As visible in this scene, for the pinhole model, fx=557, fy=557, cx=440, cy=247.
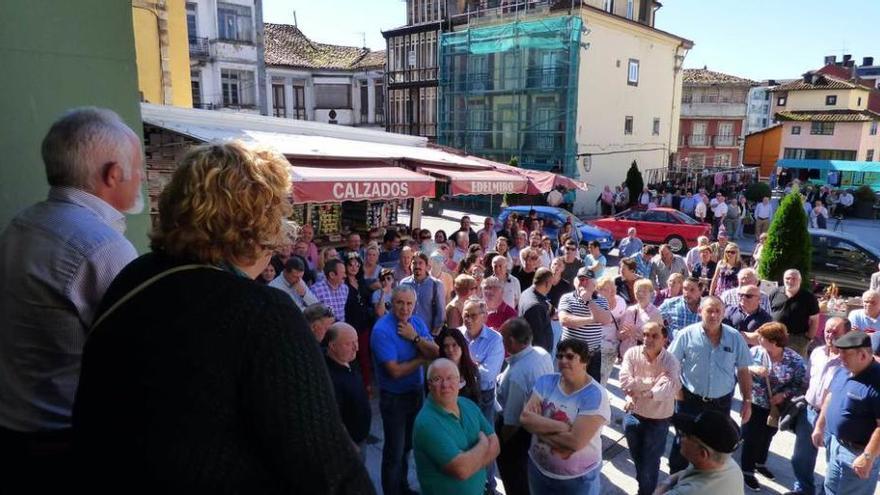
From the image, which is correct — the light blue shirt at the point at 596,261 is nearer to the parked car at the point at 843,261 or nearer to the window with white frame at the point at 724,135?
the parked car at the point at 843,261

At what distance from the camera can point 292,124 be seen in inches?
461

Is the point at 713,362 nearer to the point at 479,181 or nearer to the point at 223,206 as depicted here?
the point at 223,206

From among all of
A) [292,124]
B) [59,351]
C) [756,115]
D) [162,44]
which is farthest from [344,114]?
[756,115]

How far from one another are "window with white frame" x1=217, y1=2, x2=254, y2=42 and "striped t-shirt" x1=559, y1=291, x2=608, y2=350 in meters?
29.0

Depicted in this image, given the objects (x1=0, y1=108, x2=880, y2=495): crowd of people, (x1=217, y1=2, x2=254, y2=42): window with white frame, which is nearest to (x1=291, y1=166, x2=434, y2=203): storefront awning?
(x1=0, y1=108, x2=880, y2=495): crowd of people

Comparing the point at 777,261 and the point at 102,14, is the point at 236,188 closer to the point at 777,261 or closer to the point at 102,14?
the point at 102,14

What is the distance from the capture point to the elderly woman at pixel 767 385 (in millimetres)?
5012

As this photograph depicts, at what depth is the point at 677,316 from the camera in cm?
613

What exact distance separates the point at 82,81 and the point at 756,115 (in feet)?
295

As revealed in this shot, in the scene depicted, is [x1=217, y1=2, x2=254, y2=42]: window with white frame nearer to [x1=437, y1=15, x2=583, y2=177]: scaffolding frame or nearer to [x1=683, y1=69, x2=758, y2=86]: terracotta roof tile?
[x1=437, y1=15, x2=583, y2=177]: scaffolding frame

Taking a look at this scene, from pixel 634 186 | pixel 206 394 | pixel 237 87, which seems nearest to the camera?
pixel 206 394

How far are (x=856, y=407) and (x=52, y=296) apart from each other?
16.2 feet

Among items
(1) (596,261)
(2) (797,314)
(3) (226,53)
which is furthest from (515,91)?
(2) (797,314)

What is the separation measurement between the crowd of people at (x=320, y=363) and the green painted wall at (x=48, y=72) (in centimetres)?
87
